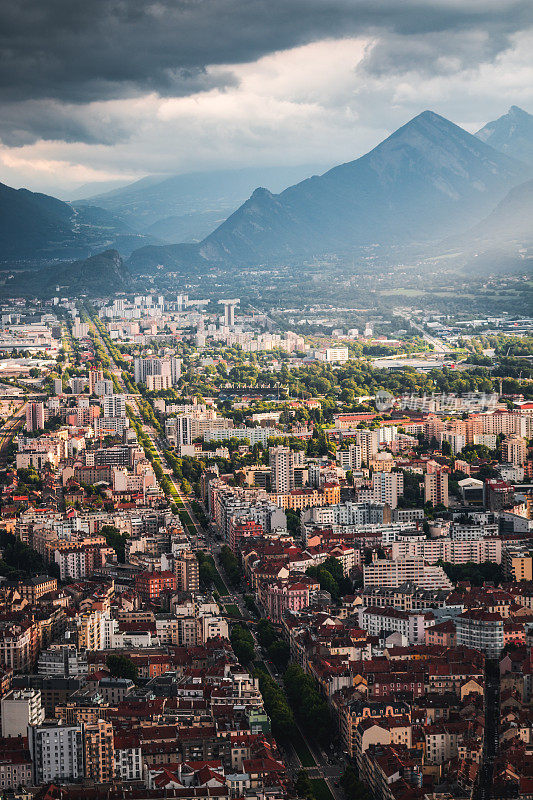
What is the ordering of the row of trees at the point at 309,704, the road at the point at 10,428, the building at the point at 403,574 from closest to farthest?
the row of trees at the point at 309,704 < the building at the point at 403,574 < the road at the point at 10,428

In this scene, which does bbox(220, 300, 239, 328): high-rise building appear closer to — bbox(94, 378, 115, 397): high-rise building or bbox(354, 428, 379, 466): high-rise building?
bbox(94, 378, 115, 397): high-rise building

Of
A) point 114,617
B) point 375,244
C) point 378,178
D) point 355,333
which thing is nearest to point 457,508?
point 114,617

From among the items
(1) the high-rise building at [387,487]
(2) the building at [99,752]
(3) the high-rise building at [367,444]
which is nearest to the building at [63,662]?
(2) the building at [99,752]

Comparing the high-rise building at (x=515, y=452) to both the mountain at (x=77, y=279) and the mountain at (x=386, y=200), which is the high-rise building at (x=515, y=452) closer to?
the mountain at (x=77, y=279)

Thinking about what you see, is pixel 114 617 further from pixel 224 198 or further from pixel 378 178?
pixel 224 198

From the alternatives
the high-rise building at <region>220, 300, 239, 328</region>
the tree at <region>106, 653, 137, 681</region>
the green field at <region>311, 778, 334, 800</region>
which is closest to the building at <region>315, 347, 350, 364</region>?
the high-rise building at <region>220, 300, 239, 328</region>

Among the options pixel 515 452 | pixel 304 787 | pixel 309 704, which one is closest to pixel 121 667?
pixel 309 704
